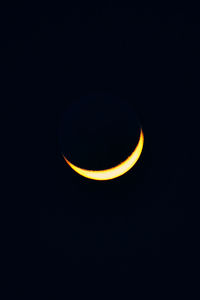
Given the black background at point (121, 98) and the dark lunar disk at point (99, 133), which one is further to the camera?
the black background at point (121, 98)

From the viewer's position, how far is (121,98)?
5.49 ft

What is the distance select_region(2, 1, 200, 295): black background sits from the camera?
1735mm

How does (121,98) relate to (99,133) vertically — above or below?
above

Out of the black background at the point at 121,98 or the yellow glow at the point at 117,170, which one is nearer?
the yellow glow at the point at 117,170

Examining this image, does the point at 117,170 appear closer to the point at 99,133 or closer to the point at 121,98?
the point at 99,133

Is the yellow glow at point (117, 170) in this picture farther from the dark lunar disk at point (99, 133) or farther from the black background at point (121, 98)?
the black background at point (121, 98)

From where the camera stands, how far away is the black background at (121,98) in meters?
1.74

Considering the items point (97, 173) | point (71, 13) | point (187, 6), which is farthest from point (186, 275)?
point (71, 13)

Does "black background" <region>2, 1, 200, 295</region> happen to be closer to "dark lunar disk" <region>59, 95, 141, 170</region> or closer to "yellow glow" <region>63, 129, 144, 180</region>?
"yellow glow" <region>63, 129, 144, 180</region>

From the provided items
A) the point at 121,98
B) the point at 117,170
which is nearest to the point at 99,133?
the point at 117,170

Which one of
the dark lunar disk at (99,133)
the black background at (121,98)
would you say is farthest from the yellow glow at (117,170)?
the black background at (121,98)

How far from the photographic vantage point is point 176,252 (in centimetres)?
169

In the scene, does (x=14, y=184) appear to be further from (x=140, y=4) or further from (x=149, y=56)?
(x=140, y=4)

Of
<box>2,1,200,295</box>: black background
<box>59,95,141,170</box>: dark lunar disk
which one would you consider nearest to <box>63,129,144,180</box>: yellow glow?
<box>59,95,141,170</box>: dark lunar disk
